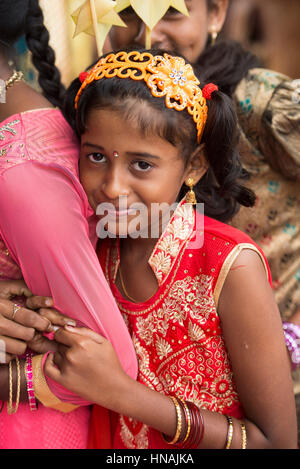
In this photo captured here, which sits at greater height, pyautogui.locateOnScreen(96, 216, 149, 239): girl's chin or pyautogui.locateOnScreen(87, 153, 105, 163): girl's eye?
pyautogui.locateOnScreen(87, 153, 105, 163): girl's eye

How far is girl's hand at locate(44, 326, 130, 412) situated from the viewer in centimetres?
112

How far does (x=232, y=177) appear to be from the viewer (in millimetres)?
1386

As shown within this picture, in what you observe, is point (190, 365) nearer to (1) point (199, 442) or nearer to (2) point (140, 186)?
(1) point (199, 442)

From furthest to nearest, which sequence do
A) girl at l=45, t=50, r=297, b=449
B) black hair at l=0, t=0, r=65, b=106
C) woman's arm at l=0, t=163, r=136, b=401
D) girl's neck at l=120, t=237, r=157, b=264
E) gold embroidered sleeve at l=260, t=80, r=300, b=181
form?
1. gold embroidered sleeve at l=260, t=80, r=300, b=181
2. girl's neck at l=120, t=237, r=157, b=264
3. black hair at l=0, t=0, r=65, b=106
4. girl at l=45, t=50, r=297, b=449
5. woman's arm at l=0, t=163, r=136, b=401

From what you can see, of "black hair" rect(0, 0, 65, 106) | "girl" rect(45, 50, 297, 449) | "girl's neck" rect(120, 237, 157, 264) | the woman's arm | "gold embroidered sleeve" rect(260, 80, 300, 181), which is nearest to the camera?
the woman's arm

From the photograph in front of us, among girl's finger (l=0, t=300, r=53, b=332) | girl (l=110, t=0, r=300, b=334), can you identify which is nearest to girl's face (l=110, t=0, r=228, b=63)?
girl (l=110, t=0, r=300, b=334)

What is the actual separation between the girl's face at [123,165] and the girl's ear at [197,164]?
90 millimetres

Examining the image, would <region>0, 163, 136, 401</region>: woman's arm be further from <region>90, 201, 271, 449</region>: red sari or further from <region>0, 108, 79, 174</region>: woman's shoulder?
<region>90, 201, 271, 449</region>: red sari

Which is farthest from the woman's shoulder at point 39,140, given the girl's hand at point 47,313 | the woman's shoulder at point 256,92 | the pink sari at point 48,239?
the woman's shoulder at point 256,92

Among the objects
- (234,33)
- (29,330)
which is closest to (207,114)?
(29,330)

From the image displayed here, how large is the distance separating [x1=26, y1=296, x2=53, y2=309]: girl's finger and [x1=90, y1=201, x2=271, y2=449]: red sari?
0.26m

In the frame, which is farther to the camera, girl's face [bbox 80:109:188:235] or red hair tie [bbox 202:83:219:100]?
red hair tie [bbox 202:83:219:100]

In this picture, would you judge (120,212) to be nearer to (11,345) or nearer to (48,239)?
(48,239)

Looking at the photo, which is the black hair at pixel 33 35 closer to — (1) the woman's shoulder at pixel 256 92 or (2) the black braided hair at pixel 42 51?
(2) the black braided hair at pixel 42 51
